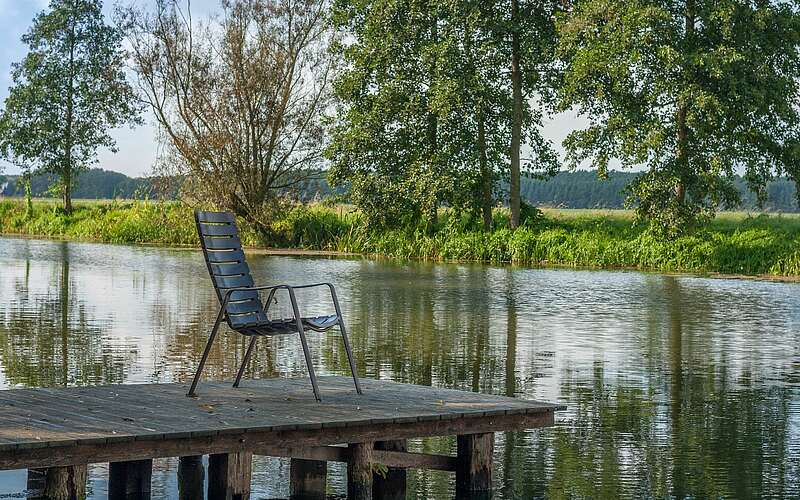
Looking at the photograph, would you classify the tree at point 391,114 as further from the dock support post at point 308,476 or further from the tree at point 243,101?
the dock support post at point 308,476

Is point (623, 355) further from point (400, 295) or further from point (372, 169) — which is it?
point (372, 169)

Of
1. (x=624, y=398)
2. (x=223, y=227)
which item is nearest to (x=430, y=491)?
(x=223, y=227)

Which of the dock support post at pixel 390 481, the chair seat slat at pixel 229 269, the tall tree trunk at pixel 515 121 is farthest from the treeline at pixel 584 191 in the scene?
the dock support post at pixel 390 481

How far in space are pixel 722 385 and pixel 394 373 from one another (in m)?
2.88

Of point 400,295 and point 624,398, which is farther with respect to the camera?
point 400,295

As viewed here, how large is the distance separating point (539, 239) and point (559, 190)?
16.9 metres

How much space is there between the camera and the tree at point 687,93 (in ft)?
102

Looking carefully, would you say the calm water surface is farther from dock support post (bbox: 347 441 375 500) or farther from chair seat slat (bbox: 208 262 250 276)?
chair seat slat (bbox: 208 262 250 276)

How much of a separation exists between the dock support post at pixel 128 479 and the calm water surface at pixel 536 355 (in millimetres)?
142

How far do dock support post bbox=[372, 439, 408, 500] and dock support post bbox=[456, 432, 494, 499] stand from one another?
318mm

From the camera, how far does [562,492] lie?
7617mm

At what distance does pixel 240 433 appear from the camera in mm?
7059

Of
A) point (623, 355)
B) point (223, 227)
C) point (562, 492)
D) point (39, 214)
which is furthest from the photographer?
point (39, 214)

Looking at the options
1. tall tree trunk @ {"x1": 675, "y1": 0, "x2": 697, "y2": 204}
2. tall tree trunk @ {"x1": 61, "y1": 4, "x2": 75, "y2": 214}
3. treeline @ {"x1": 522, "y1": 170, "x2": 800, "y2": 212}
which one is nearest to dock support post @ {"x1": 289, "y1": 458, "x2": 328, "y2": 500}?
tall tree trunk @ {"x1": 675, "y1": 0, "x2": 697, "y2": 204}
